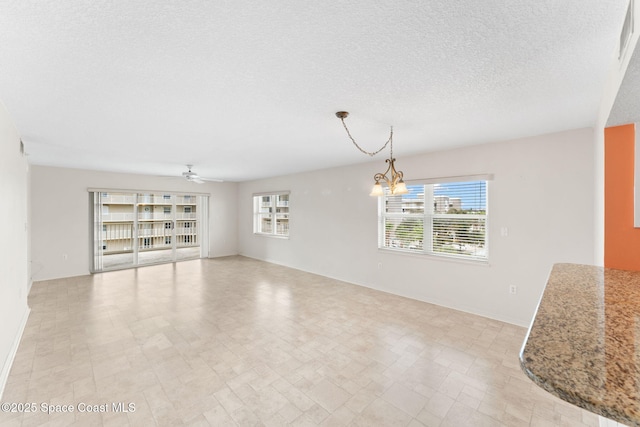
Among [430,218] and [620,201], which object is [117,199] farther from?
[620,201]

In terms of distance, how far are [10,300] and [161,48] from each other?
3114mm

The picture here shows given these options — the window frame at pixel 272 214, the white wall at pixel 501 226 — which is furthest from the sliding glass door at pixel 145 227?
the white wall at pixel 501 226

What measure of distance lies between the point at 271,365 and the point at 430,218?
3.24 m

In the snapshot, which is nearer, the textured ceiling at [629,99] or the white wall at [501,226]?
the textured ceiling at [629,99]

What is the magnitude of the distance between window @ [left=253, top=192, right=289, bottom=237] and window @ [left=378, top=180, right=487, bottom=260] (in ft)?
10.2

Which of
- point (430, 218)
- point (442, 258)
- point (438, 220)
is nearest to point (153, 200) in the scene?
point (430, 218)

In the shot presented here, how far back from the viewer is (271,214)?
8000 millimetres

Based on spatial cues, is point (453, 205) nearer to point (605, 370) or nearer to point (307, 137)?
point (307, 137)

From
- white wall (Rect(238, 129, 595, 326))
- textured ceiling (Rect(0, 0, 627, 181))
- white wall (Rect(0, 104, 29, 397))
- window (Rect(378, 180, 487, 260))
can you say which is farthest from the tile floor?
textured ceiling (Rect(0, 0, 627, 181))

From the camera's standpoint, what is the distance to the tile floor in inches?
79.8

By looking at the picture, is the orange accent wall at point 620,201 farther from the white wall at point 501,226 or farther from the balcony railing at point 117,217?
the balcony railing at point 117,217

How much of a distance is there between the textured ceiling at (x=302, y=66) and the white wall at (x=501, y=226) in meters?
0.40

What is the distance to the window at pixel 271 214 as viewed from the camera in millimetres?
7507

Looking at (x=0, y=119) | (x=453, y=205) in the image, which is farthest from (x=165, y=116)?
(x=453, y=205)
